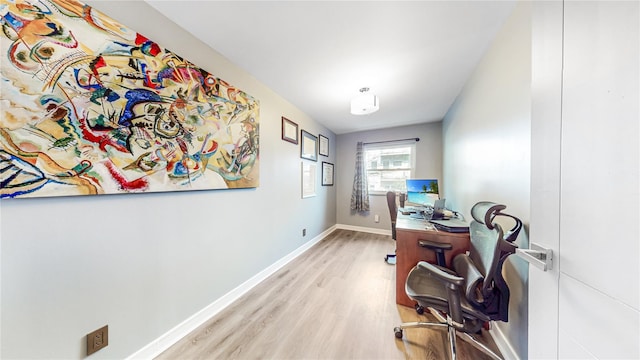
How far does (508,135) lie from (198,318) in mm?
2720

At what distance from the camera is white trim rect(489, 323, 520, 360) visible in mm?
1223

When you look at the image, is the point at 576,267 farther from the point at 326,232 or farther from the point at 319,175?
the point at 326,232

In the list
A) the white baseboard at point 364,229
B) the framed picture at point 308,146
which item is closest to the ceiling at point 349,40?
the framed picture at point 308,146

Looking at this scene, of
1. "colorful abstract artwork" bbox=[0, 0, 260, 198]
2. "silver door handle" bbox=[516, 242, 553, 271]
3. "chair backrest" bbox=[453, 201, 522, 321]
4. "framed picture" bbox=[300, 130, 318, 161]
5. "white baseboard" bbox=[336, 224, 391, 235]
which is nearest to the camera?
"silver door handle" bbox=[516, 242, 553, 271]

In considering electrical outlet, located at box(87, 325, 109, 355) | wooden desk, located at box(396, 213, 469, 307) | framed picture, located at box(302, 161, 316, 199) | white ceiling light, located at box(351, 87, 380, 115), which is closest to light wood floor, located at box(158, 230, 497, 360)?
wooden desk, located at box(396, 213, 469, 307)

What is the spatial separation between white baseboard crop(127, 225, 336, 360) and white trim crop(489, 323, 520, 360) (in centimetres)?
212

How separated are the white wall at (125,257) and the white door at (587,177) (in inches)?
77.2

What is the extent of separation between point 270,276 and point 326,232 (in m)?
1.84

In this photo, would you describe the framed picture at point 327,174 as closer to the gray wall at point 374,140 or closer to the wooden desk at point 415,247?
the gray wall at point 374,140

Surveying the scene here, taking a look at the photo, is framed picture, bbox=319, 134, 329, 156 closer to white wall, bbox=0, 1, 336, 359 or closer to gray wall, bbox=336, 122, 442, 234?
gray wall, bbox=336, 122, 442, 234

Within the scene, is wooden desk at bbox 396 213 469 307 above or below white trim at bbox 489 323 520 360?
above

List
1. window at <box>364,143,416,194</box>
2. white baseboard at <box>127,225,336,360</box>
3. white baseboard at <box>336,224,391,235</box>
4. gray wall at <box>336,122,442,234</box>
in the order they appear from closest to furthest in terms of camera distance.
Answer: white baseboard at <box>127,225,336,360</box>, gray wall at <box>336,122,442,234</box>, window at <box>364,143,416,194</box>, white baseboard at <box>336,224,391,235</box>

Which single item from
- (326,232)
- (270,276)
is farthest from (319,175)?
(270,276)

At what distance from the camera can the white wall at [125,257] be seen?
87 cm
